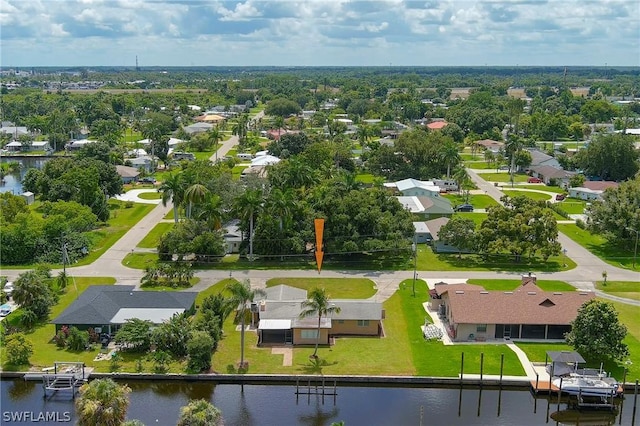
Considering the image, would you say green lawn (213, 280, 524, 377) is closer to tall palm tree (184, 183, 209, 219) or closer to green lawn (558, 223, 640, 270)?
tall palm tree (184, 183, 209, 219)

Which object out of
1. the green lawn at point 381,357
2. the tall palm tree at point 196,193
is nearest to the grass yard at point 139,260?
the tall palm tree at point 196,193

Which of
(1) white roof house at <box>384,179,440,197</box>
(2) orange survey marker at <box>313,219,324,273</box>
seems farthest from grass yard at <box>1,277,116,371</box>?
(1) white roof house at <box>384,179,440,197</box>

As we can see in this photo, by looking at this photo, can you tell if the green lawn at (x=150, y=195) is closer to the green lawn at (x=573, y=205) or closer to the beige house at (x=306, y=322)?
the beige house at (x=306, y=322)

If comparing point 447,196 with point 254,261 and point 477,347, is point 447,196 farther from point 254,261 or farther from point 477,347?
point 477,347

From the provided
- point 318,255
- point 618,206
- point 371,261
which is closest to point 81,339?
point 318,255

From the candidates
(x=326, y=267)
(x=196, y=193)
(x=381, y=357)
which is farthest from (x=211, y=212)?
(x=381, y=357)

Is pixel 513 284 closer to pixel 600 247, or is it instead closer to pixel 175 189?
pixel 600 247
